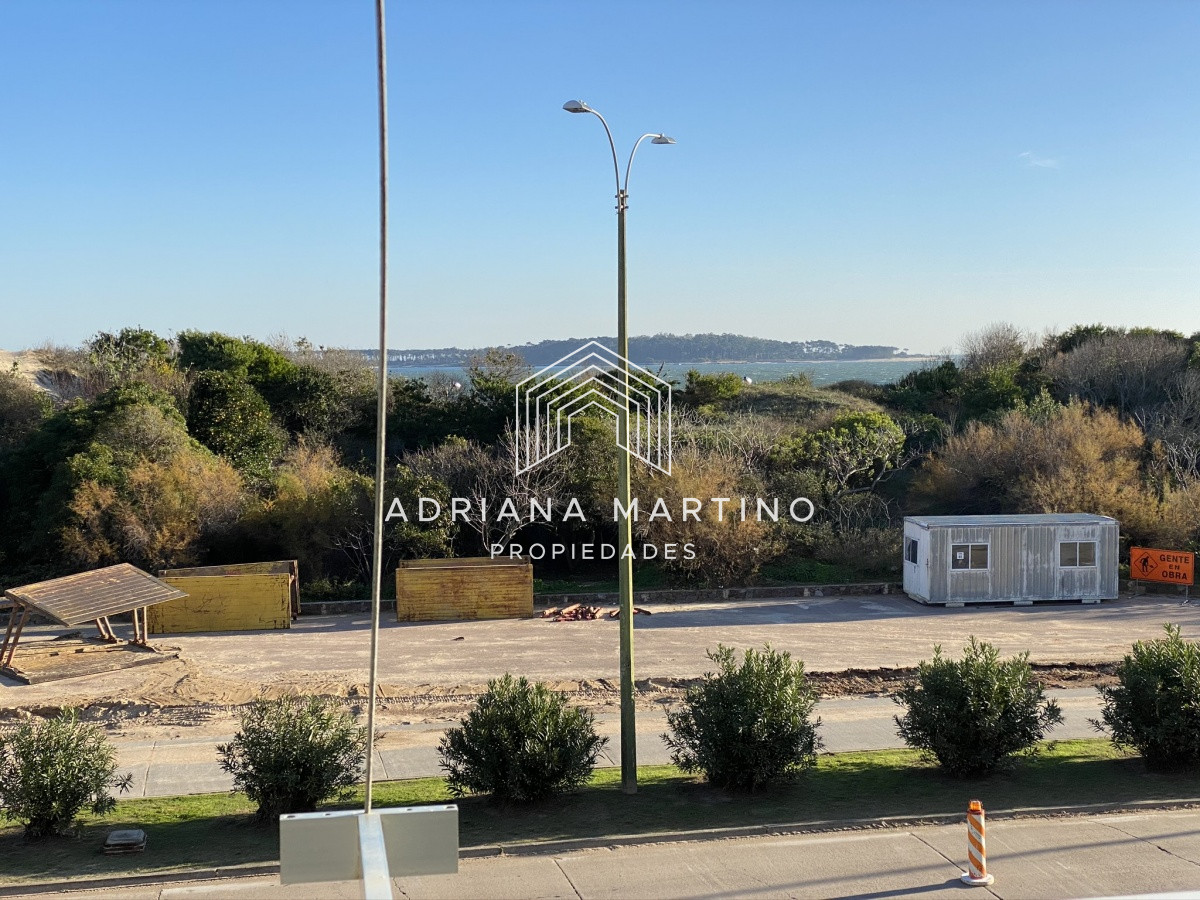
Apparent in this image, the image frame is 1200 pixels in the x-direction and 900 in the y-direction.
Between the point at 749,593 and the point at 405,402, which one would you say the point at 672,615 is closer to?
the point at 749,593

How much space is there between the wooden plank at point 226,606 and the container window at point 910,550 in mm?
16063

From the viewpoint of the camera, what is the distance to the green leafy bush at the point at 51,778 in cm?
1039

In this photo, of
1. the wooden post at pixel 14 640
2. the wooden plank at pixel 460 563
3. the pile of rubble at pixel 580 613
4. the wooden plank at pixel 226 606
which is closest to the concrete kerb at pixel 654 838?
the wooden post at pixel 14 640

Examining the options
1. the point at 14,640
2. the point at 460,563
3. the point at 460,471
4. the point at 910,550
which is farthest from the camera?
the point at 460,471

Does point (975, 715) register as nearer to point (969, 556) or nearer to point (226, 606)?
point (969, 556)

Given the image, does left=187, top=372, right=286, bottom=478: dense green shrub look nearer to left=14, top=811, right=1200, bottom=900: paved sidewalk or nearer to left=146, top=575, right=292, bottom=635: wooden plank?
left=146, top=575, right=292, bottom=635: wooden plank

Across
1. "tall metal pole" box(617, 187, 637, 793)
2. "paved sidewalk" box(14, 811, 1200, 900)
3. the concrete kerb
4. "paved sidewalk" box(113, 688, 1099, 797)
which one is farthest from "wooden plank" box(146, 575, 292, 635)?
"paved sidewalk" box(14, 811, 1200, 900)

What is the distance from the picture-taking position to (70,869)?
984 centimetres

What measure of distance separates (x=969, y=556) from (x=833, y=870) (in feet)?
61.8

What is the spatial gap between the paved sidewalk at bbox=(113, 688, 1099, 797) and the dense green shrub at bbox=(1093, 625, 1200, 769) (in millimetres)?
2391

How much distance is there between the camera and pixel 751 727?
11.7m

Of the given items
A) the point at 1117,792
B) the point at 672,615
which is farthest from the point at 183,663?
the point at 1117,792

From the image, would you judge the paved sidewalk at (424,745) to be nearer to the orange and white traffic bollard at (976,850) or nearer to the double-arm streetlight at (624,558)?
the double-arm streetlight at (624,558)

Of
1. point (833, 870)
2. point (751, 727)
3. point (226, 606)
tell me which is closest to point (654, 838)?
point (751, 727)
